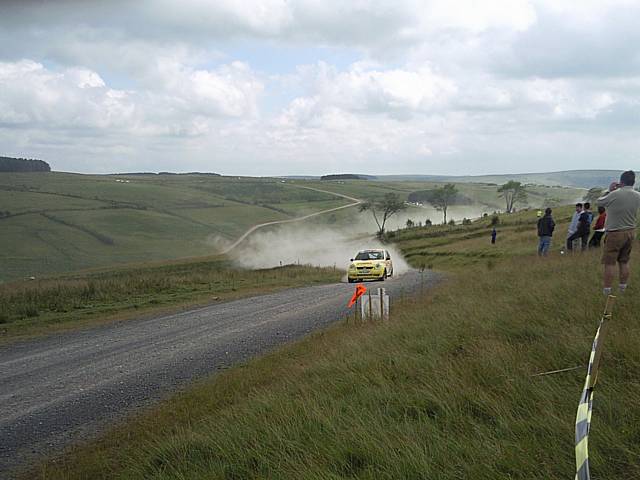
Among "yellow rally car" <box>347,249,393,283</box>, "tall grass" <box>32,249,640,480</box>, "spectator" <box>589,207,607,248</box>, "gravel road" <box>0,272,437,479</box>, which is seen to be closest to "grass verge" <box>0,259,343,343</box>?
"gravel road" <box>0,272,437,479</box>

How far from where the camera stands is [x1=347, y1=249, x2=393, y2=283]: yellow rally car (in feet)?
91.1

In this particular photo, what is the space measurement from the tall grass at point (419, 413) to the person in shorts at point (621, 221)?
2.58 ft

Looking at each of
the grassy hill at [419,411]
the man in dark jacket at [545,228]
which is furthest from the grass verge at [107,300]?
the man in dark jacket at [545,228]

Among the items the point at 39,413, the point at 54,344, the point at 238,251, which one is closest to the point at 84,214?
the point at 238,251

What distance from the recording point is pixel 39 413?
7824mm

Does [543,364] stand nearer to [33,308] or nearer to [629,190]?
[629,190]

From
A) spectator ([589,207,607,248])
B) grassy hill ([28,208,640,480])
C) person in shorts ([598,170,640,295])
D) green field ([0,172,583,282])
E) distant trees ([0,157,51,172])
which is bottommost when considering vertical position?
green field ([0,172,583,282])

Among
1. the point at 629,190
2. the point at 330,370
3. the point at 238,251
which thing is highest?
the point at 629,190

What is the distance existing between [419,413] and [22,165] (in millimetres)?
191306

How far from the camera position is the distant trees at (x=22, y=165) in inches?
A: 6471

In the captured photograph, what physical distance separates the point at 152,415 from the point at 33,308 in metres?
15.0

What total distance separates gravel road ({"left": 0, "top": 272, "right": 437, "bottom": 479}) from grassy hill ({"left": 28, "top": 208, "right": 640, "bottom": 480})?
747mm

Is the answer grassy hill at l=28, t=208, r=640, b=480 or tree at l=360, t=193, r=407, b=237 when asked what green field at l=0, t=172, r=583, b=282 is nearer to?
tree at l=360, t=193, r=407, b=237

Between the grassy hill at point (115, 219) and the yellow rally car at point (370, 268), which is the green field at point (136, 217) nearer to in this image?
the grassy hill at point (115, 219)
